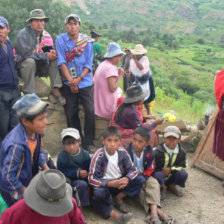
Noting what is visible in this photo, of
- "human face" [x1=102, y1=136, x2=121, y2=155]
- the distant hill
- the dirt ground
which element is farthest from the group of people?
the distant hill

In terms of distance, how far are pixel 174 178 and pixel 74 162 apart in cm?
145

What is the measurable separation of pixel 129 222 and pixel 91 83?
7.20ft

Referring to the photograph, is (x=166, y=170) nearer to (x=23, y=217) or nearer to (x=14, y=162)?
(x=14, y=162)

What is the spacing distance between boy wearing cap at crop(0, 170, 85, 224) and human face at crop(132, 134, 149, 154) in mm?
1836

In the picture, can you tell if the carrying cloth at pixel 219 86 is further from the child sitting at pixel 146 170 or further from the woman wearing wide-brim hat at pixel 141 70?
the woman wearing wide-brim hat at pixel 141 70

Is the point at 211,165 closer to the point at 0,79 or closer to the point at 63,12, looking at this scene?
the point at 0,79

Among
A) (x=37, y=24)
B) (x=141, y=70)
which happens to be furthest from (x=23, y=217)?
(x=141, y=70)

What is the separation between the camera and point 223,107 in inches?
154

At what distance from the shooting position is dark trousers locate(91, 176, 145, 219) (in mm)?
3312

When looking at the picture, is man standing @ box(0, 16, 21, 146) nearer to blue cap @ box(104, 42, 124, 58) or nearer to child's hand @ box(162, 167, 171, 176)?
blue cap @ box(104, 42, 124, 58)

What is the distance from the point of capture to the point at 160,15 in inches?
3420

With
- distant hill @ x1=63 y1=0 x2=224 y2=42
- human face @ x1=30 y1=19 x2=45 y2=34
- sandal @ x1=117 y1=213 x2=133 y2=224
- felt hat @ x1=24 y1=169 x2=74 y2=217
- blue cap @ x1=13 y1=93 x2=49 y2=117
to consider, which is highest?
human face @ x1=30 y1=19 x2=45 y2=34

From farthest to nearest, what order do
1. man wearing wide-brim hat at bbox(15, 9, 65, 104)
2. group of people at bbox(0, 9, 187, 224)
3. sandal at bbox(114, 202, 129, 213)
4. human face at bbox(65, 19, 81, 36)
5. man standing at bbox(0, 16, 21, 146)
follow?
human face at bbox(65, 19, 81, 36) → man wearing wide-brim hat at bbox(15, 9, 65, 104) → man standing at bbox(0, 16, 21, 146) → sandal at bbox(114, 202, 129, 213) → group of people at bbox(0, 9, 187, 224)

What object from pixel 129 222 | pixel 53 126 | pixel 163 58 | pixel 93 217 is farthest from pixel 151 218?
pixel 163 58
